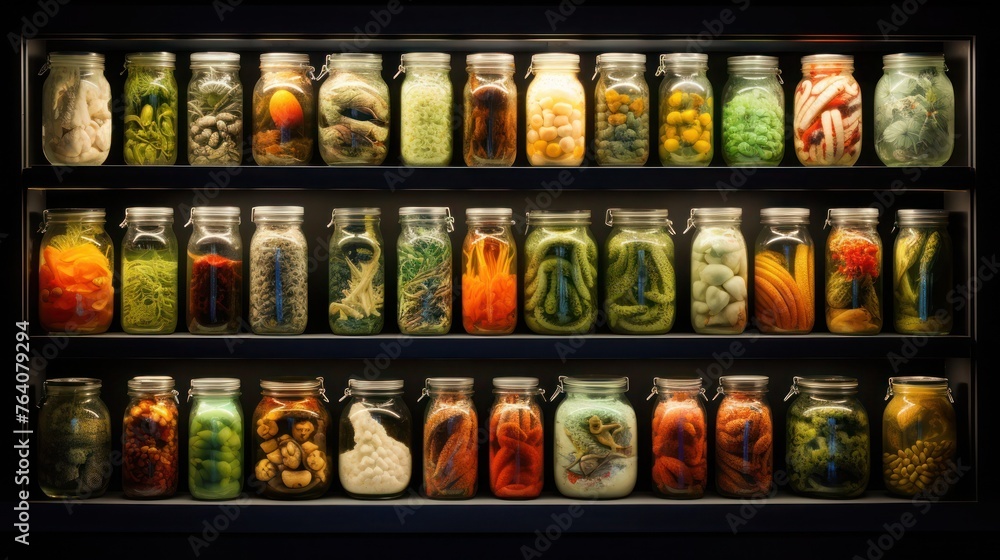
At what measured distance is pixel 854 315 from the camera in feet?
8.09

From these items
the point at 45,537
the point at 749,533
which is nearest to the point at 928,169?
the point at 749,533

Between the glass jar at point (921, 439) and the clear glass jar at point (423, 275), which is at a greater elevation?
the clear glass jar at point (423, 275)

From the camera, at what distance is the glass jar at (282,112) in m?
2.45

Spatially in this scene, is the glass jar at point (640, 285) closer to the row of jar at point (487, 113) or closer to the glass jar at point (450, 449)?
the row of jar at point (487, 113)

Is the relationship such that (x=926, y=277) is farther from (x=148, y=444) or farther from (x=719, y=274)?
(x=148, y=444)

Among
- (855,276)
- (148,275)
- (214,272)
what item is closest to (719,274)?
(855,276)

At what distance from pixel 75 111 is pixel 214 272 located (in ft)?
1.75

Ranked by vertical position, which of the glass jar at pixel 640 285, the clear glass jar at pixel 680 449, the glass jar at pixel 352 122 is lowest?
the clear glass jar at pixel 680 449

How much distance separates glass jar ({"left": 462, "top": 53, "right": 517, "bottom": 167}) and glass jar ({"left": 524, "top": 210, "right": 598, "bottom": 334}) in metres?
0.21

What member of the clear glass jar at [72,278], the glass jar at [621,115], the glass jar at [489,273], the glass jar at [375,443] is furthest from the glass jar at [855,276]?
the clear glass jar at [72,278]

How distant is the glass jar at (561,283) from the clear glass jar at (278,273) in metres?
0.57

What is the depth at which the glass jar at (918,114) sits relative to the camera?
2443mm

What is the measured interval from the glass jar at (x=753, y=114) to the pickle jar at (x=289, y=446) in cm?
126

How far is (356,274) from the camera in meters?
2.45
